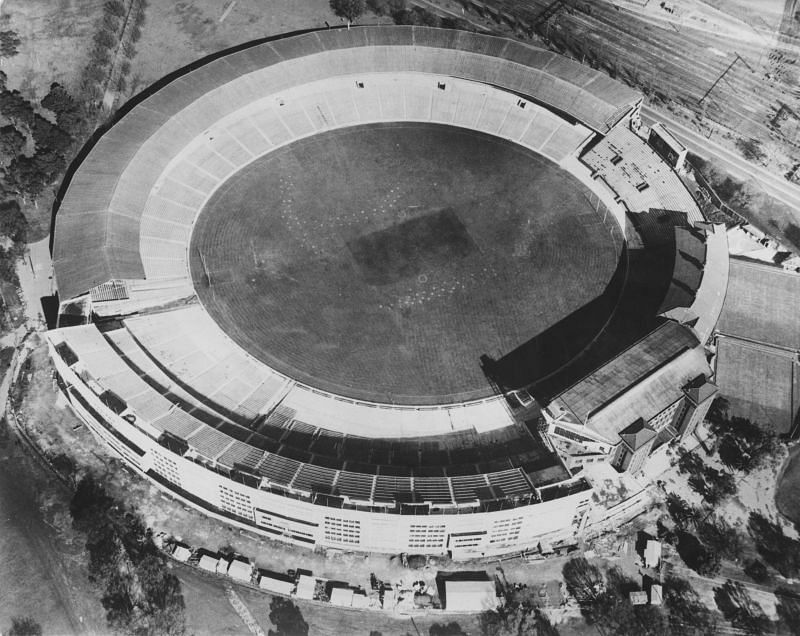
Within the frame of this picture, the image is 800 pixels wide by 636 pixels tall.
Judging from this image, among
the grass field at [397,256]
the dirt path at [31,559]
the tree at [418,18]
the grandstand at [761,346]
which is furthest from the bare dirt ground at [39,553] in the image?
Answer: the tree at [418,18]

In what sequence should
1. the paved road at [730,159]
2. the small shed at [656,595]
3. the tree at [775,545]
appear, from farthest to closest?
the paved road at [730,159] < the tree at [775,545] < the small shed at [656,595]

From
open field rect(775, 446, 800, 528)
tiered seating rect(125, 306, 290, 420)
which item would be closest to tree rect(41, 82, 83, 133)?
tiered seating rect(125, 306, 290, 420)

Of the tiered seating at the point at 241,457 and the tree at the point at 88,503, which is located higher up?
the tiered seating at the point at 241,457

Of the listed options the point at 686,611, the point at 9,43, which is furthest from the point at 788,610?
the point at 9,43

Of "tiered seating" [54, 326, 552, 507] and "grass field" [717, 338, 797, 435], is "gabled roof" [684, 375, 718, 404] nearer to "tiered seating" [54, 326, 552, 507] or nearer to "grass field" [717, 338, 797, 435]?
"grass field" [717, 338, 797, 435]

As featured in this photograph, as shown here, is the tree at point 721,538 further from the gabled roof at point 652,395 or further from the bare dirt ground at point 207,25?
the bare dirt ground at point 207,25

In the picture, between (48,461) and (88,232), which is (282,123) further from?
(48,461)
